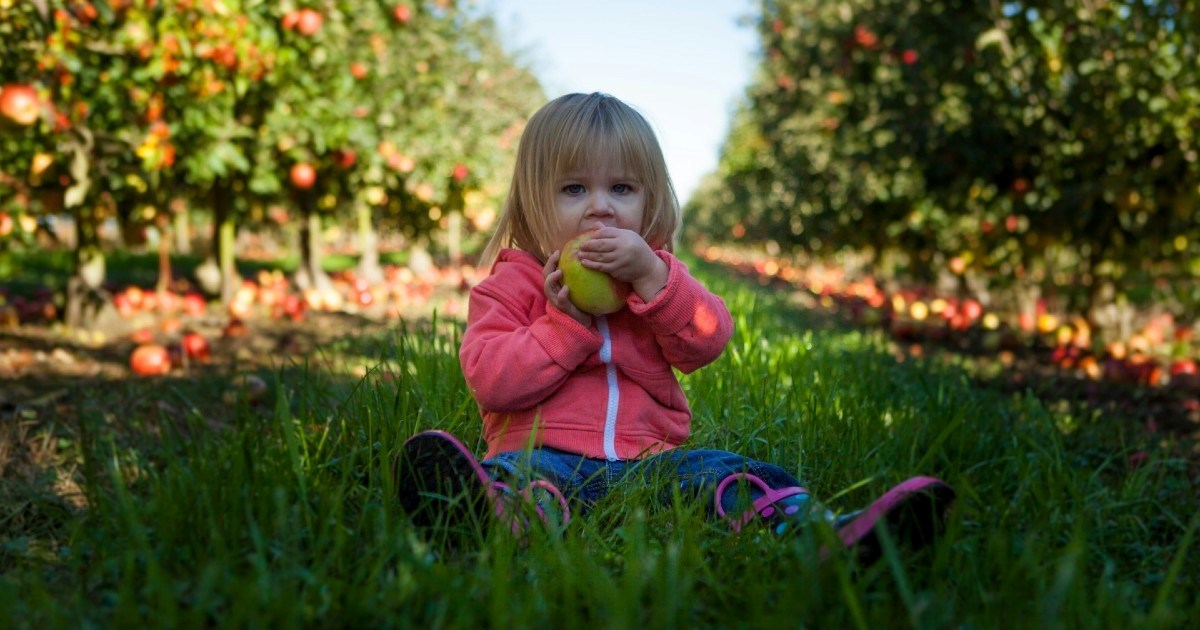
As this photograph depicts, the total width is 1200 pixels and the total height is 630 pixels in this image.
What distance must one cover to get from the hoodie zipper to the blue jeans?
0.11 ft

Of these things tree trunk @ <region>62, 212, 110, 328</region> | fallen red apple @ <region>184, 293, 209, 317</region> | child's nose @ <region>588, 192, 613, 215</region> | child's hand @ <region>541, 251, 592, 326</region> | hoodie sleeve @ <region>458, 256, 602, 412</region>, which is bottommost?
fallen red apple @ <region>184, 293, 209, 317</region>

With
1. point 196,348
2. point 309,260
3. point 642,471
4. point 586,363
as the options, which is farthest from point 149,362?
point 309,260

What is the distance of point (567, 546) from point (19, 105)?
397 cm

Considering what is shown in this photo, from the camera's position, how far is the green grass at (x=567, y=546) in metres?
1.37

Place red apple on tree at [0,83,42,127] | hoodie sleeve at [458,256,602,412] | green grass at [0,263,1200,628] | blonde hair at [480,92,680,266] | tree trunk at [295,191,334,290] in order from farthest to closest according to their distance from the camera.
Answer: tree trunk at [295,191,334,290] → red apple on tree at [0,83,42,127] → blonde hair at [480,92,680,266] → hoodie sleeve at [458,256,602,412] → green grass at [0,263,1200,628]

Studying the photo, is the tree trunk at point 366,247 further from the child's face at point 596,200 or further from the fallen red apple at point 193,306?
the child's face at point 596,200

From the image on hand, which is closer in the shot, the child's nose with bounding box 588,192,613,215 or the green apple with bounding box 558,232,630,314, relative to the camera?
the green apple with bounding box 558,232,630,314

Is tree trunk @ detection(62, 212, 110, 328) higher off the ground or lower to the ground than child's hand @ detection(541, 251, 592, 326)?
lower

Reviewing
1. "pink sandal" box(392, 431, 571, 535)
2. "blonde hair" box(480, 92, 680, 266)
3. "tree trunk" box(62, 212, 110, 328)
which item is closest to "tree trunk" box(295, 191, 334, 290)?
"tree trunk" box(62, 212, 110, 328)

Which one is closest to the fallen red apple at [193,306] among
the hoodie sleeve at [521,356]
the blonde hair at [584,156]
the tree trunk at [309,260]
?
the tree trunk at [309,260]

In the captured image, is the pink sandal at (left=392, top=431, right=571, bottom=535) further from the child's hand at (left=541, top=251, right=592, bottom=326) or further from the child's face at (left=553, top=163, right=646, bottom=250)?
the child's face at (left=553, top=163, right=646, bottom=250)

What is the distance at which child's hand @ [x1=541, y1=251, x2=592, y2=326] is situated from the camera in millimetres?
2219

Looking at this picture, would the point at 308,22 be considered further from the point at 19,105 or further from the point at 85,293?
the point at 85,293

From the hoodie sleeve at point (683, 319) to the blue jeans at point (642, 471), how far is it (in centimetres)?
22
